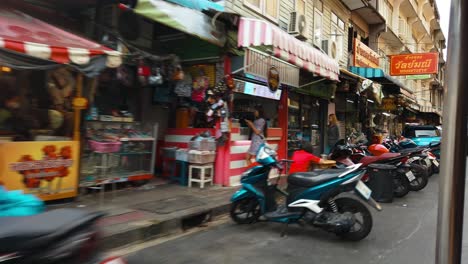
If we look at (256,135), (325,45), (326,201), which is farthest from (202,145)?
(325,45)

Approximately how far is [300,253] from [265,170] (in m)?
1.47

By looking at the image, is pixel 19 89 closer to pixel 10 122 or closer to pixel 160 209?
pixel 10 122

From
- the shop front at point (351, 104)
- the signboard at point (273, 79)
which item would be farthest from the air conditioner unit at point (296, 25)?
the signboard at point (273, 79)

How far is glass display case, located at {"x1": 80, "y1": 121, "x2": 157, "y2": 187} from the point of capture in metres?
7.05

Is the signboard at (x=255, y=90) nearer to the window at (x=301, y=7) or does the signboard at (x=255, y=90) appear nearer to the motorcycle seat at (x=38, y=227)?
the window at (x=301, y=7)

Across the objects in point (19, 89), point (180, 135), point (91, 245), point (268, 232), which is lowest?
point (268, 232)

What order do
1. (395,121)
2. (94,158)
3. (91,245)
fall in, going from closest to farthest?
1. (91,245)
2. (94,158)
3. (395,121)

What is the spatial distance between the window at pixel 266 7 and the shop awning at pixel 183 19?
11.2 feet

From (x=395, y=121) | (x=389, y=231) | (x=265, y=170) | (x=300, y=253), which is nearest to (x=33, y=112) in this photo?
(x=265, y=170)

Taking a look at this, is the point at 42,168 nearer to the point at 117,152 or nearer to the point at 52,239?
the point at 117,152

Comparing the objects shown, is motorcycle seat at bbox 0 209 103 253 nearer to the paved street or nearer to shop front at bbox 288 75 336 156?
the paved street

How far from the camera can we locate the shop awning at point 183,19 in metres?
6.35

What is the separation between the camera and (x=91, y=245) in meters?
2.35

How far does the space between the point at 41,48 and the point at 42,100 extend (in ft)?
6.44
